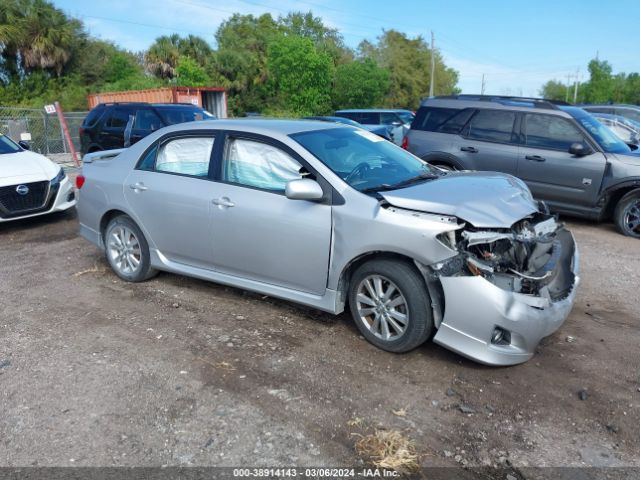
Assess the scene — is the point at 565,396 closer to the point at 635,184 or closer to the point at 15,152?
the point at 635,184

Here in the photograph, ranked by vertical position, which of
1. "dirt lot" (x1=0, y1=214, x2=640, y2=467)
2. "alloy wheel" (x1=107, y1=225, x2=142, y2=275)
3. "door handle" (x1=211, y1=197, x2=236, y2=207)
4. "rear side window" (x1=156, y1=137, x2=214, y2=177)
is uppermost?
"rear side window" (x1=156, y1=137, x2=214, y2=177)

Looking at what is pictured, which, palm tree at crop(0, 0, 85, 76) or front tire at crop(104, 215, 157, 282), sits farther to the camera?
palm tree at crop(0, 0, 85, 76)

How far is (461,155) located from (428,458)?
6432 mm

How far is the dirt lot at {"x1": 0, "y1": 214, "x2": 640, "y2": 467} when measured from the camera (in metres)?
3.02

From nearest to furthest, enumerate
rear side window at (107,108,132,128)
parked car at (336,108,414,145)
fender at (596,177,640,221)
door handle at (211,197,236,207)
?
door handle at (211,197,236,207)
fender at (596,177,640,221)
rear side window at (107,108,132,128)
parked car at (336,108,414,145)

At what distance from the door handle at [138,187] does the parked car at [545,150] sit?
5104 millimetres

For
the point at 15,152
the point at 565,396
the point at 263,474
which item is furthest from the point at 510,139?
the point at 15,152

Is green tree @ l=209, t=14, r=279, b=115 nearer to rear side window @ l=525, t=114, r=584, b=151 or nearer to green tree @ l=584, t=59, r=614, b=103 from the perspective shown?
rear side window @ l=525, t=114, r=584, b=151

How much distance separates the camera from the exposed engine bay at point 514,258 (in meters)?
3.62

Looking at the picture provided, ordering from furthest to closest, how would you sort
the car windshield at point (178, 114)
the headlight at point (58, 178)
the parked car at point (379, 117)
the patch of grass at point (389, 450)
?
the parked car at point (379, 117)
the car windshield at point (178, 114)
the headlight at point (58, 178)
the patch of grass at point (389, 450)

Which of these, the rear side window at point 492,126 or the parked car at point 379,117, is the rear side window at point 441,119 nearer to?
the rear side window at point 492,126

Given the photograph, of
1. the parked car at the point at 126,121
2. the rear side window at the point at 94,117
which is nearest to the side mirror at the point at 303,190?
the parked car at the point at 126,121

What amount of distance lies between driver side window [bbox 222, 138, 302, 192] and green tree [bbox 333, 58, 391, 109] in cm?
3369

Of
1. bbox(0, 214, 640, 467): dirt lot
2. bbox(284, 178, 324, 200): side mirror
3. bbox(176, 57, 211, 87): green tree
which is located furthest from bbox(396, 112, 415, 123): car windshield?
bbox(176, 57, 211, 87): green tree
